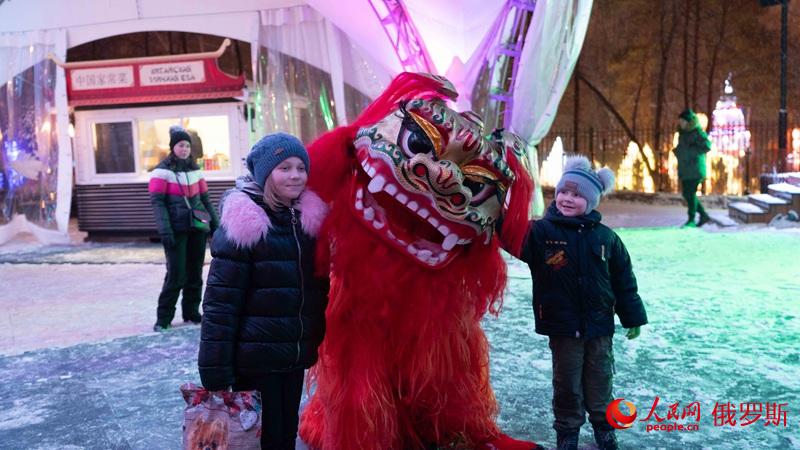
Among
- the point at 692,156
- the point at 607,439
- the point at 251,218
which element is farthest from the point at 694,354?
the point at 692,156

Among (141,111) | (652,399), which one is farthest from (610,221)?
(652,399)

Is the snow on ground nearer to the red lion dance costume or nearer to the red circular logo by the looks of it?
the red circular logo

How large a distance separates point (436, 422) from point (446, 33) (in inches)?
216

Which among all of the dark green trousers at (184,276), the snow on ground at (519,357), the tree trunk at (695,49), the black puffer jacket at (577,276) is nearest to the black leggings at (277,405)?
the snow on ground at (519,357)

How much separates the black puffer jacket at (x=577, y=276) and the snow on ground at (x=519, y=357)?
1.79 ft

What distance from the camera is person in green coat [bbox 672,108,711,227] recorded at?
9359 millimetres

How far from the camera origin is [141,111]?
32.1 feet

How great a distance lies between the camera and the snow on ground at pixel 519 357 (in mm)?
2951

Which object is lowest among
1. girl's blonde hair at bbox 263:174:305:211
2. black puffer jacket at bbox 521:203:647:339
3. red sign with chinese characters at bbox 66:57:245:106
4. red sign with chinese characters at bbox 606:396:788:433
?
red sign with chinese characters at bbox 606:396:788:433

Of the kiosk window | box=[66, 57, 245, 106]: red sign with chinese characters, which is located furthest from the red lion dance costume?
the kiosk window

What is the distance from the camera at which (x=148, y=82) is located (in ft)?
31.0

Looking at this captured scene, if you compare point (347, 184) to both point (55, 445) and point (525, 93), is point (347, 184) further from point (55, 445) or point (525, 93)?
point (525, 93)

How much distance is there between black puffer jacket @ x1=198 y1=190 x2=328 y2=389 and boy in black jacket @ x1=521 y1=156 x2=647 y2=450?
0.88 meters

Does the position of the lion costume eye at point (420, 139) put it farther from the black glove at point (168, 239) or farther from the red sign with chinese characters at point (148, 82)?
the red sign with chinese characters at point (148, 82)
